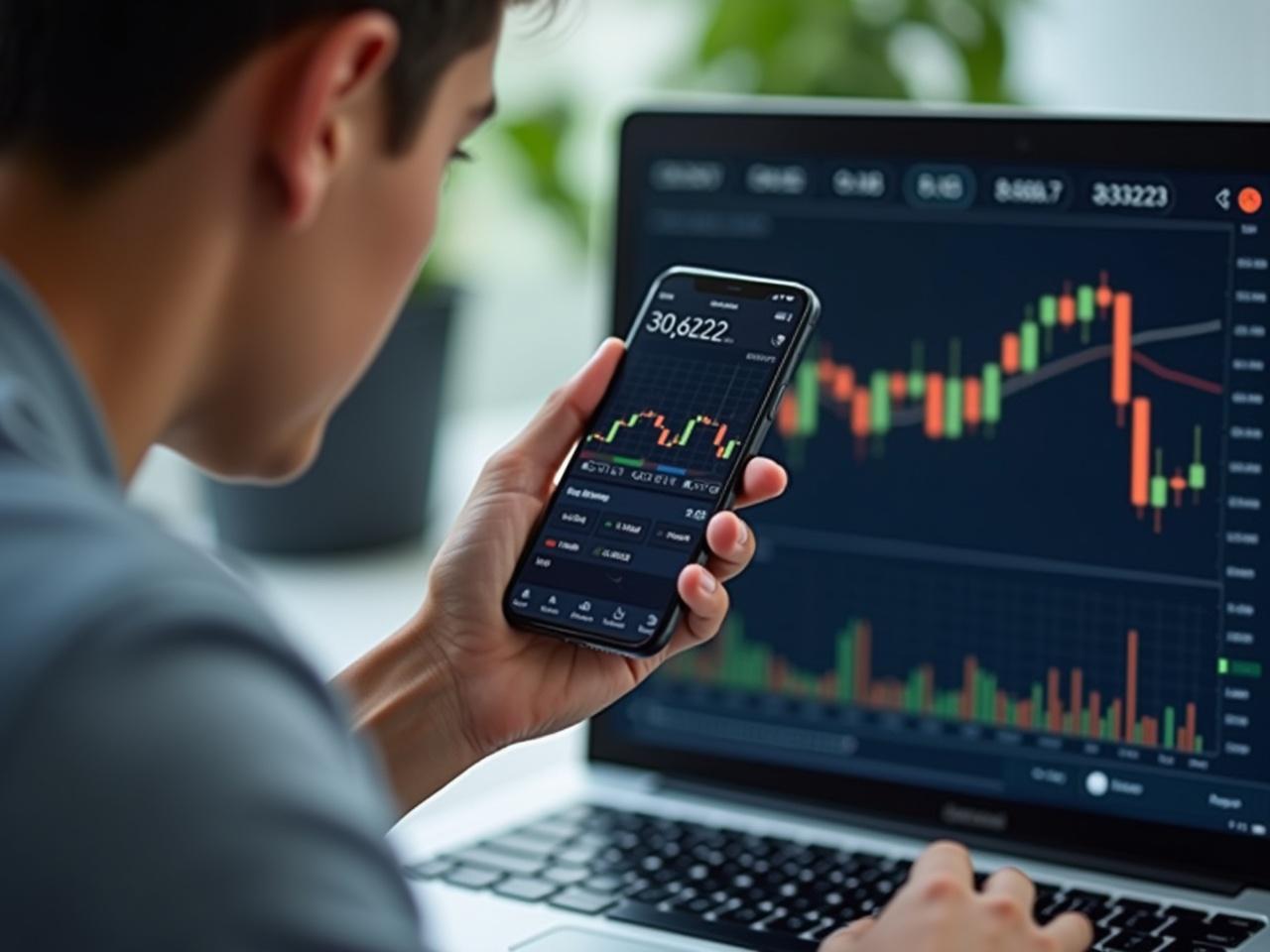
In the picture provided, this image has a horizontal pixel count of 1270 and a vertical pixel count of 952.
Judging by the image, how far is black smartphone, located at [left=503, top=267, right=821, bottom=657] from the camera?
0.96 meters

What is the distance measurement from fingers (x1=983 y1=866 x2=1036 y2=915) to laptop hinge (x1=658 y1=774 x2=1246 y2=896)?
256mm

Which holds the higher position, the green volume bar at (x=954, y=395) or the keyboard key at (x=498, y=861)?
the green volume bar at (x=954, y=395)

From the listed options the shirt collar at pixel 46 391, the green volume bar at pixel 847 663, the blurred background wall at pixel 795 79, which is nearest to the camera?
the shirt collar at pixel 46 391

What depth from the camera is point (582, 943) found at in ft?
3.09

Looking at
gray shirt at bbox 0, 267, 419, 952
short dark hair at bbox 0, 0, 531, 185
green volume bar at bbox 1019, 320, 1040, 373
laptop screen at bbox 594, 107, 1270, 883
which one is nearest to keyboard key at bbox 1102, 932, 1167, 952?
laptop screen at bbox 594, 107, 1270, 883

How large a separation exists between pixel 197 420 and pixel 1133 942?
0.52 meters

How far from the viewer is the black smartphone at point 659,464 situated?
0.96 meters

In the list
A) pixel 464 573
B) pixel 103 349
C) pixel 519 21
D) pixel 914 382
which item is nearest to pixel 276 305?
pixel 103 349

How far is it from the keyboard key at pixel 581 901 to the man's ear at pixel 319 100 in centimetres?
45

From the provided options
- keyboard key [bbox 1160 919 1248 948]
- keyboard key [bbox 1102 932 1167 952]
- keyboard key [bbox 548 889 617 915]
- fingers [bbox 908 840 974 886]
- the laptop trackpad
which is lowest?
the laptop trackpad

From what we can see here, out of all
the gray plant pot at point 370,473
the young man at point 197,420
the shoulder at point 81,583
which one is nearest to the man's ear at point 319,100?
the young man at point 197,420

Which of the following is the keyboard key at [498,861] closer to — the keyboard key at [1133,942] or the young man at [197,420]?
the young man at [197,420]

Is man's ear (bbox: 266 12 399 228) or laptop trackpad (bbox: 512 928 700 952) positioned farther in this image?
laptop trackpad (bbox: 512 928 700 952)

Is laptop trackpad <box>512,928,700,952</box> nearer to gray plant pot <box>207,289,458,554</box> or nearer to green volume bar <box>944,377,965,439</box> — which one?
green volume bar <box>944,377,965,439</box>
